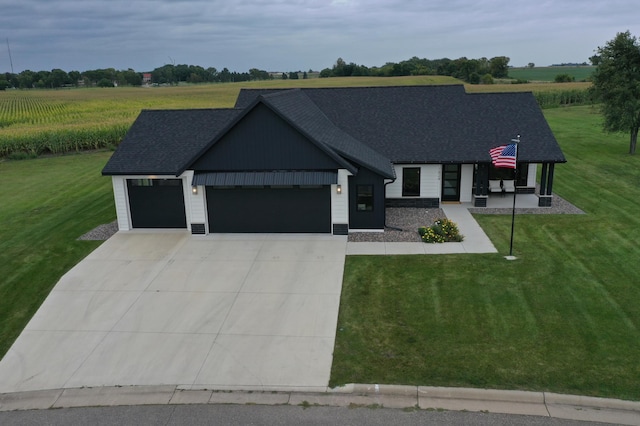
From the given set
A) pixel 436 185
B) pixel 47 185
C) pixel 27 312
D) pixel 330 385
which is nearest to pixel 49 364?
pixel 27 312

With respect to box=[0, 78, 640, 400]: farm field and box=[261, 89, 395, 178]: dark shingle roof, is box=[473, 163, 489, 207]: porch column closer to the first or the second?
box=[0, 78, 640, 400]: farm field

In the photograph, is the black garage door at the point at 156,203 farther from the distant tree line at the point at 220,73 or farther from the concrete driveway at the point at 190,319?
the distant tree line at the point at 220,73

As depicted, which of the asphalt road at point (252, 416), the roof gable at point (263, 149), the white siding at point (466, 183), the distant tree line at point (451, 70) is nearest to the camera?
the asphalt road at point (252, 416)

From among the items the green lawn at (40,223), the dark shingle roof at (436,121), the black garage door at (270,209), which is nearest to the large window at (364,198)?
the black garage door at (270,209)

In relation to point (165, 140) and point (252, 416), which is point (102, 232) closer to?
point (165, 140)

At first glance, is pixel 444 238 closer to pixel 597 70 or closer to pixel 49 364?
pixel 49 364

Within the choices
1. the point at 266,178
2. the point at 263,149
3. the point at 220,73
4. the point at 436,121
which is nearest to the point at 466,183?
the point at 436,121
